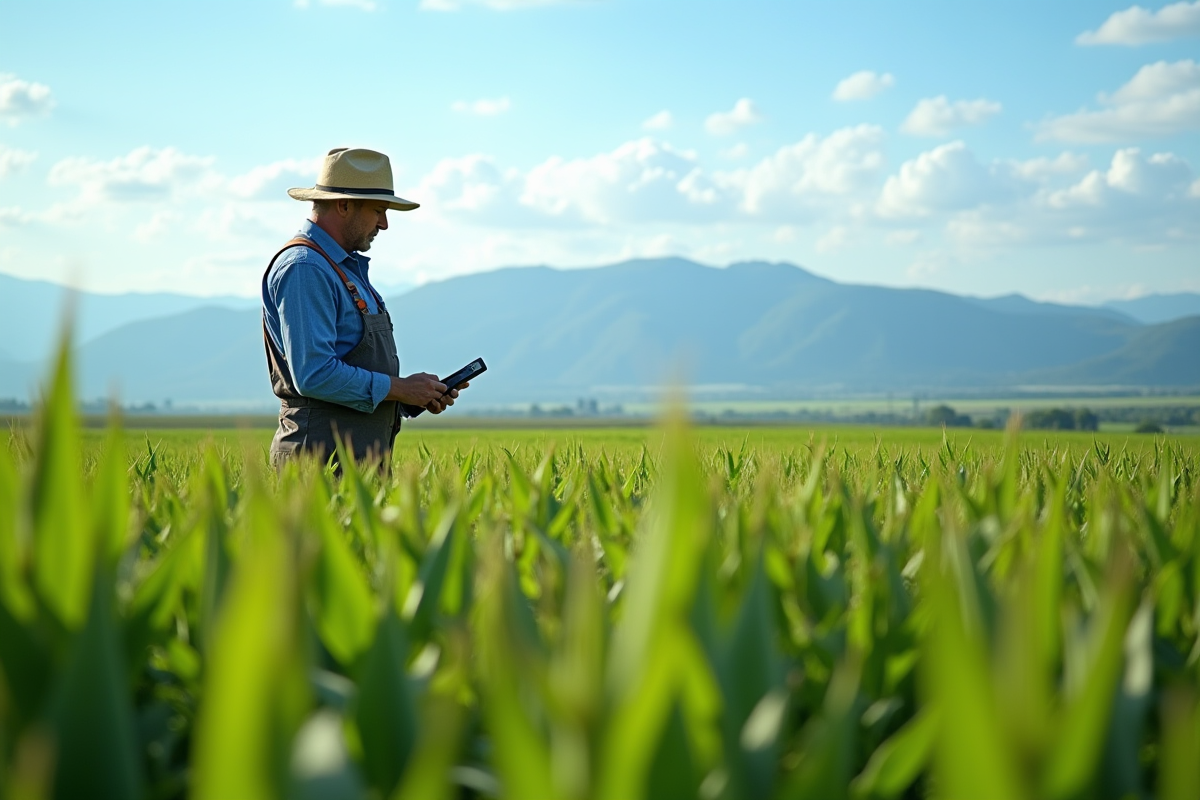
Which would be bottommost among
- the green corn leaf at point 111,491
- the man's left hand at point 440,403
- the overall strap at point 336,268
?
the green corn leaf at point 111,491

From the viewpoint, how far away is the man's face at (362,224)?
6.32 m

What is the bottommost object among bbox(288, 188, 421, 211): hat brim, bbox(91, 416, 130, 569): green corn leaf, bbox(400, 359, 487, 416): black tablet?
bbox(91, 416, 130, 569): green corn leaf

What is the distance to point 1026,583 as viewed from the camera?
78 centimetres

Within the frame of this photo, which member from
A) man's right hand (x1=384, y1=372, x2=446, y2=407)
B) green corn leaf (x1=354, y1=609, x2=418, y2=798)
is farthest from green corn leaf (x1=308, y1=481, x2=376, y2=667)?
man's right hand (x1=384, y1=372, x2=446, y2=407)

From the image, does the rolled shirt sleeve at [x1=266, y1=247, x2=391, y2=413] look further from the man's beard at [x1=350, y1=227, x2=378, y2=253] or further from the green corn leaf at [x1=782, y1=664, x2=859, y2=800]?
the green corn leaf at [x1=782, y1=664, x2=859, y2=800]

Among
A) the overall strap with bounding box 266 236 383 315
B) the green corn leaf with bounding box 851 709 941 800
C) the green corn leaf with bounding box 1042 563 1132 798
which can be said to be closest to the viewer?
the green corn leaf with bounding box 1042 563 1132 798

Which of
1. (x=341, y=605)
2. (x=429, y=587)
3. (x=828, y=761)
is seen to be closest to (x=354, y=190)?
(x=429, y=587)

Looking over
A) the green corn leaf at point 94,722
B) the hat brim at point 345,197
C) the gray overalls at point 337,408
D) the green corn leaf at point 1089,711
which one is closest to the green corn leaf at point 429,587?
the green corn leaf at point 94,722

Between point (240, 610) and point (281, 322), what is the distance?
5354 millimetres

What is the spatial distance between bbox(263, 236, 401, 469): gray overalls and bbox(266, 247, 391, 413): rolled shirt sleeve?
146mm

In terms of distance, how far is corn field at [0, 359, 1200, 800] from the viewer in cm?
73

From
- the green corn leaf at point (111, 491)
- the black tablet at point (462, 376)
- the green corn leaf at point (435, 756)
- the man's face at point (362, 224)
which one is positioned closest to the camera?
the green corn leaf at point (435, 756)

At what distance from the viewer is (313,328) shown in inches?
225

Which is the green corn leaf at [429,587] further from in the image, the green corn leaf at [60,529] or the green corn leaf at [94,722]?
the green corn leaf at [94,722]
